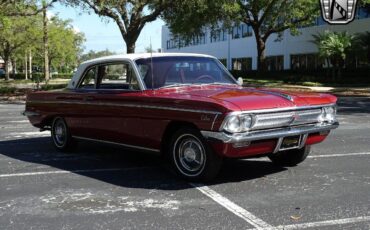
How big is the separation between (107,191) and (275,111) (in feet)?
6.98

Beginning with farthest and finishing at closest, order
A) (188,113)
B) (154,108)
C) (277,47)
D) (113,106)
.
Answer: (277,47) → (113,106) → (154,108) → (188,113)

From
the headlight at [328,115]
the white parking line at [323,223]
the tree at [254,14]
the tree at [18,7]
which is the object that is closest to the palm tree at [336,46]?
the tree at [254,14]

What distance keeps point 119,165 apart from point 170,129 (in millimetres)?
1398

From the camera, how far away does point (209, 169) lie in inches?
249

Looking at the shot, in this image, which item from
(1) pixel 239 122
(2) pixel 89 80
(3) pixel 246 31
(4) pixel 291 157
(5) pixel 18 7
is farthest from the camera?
(3) pixel 246 31

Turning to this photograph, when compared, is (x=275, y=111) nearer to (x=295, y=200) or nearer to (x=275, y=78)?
(x=295, y=200)

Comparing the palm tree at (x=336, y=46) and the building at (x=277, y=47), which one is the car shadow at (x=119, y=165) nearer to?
the palm tree at (x=336, y=46)

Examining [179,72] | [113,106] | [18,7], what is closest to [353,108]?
[179,72]

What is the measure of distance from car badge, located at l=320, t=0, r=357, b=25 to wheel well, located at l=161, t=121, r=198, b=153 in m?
26.7

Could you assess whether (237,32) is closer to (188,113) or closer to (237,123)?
(188,113)

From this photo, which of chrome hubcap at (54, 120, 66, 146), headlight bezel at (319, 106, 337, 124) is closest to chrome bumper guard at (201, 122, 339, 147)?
headlight bezel at (319, 106, 337, 124)

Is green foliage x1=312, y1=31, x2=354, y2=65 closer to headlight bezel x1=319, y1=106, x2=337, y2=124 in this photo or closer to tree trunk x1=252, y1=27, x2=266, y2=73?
tree trunk x1=252, y1=27, x2=266, y2=73

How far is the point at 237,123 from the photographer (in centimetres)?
598

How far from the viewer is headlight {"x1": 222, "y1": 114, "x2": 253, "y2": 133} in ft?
19.4
